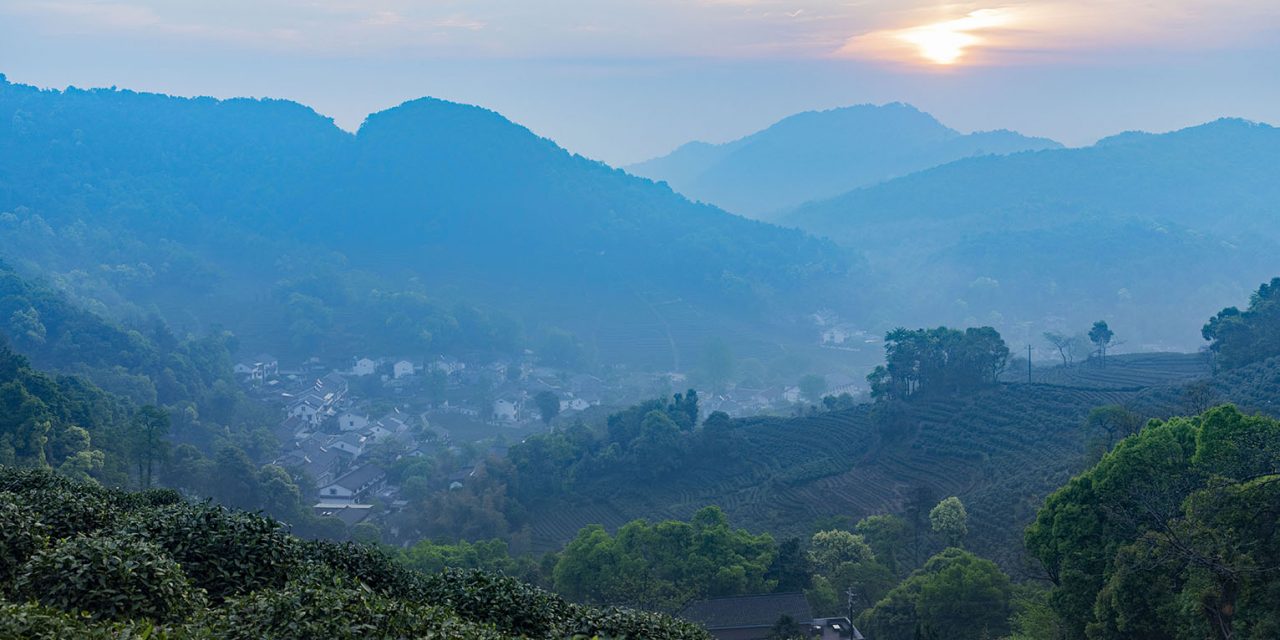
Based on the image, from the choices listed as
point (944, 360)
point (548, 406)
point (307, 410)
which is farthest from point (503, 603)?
point (307, 410)

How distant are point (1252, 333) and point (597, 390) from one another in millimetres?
39970

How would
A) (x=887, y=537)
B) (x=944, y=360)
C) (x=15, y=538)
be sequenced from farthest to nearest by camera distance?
(x=944, y=360)
(x=887, y=537)
(x=15, y=538)

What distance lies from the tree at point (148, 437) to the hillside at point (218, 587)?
19.9 metres

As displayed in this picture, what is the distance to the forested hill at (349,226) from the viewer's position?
7044 centimetres

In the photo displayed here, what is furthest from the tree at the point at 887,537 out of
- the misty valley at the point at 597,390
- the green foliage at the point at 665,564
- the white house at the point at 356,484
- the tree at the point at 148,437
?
the tree at the point at 148,437

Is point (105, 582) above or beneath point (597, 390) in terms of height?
above

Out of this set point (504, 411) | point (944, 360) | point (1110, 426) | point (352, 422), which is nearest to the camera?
point (1110, 426)

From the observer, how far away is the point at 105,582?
6.25 metres

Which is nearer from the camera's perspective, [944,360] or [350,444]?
[944,360]

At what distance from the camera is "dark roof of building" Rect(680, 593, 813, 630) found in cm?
1864

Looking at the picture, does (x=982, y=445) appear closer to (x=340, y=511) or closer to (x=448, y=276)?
(x=340, y=511)

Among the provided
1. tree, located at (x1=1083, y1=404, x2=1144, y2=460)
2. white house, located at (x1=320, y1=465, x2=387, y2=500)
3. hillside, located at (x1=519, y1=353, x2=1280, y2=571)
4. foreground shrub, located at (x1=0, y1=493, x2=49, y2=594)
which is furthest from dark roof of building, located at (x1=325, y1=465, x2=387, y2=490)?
foreground shrub, located at (x1=0, y1=493, x2=49, y2=594)

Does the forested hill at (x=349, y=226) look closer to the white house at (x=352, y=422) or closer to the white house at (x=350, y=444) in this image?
the white house at (x=352, y=422)

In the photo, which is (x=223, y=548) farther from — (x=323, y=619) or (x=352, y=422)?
(x=352, y=422)
